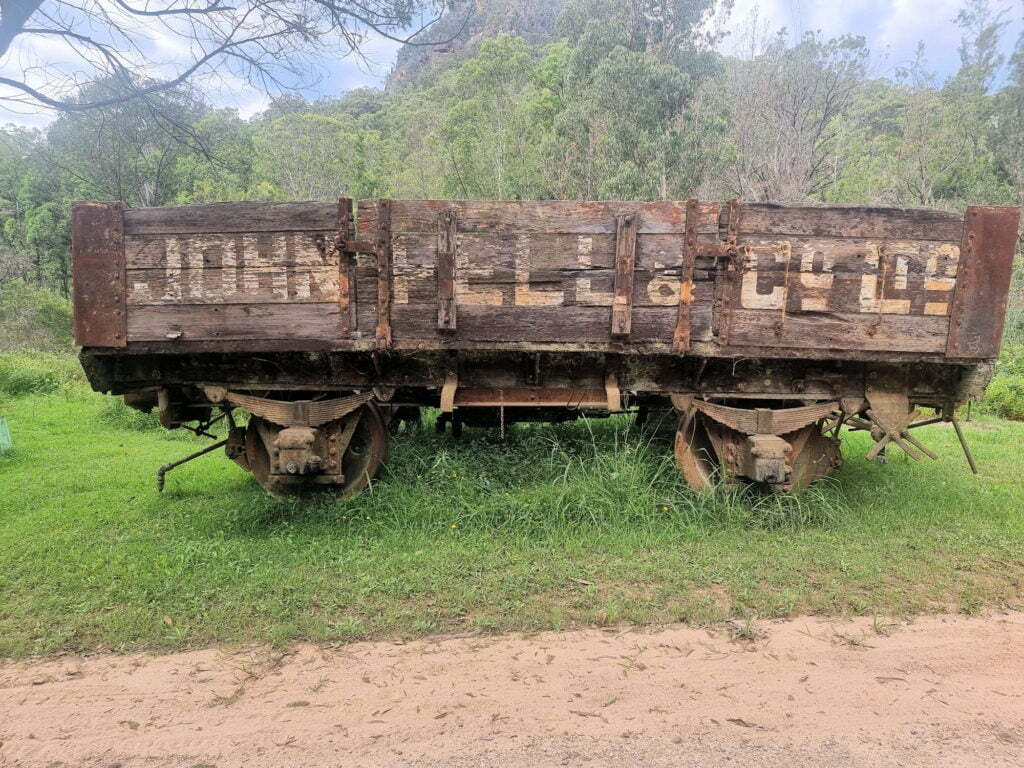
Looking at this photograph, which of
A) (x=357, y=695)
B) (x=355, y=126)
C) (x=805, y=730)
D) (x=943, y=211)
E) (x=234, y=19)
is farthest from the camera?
(x=355, y=126)

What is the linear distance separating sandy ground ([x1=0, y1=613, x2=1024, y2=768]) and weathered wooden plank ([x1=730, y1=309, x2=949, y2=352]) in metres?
1.96

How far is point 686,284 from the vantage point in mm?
4379

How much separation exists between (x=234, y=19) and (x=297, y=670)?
19.7 ft

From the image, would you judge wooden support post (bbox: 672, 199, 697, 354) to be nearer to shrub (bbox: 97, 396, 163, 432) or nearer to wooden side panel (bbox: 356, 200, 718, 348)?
wooden side panel (bbox: 356, 200, 718, 348)

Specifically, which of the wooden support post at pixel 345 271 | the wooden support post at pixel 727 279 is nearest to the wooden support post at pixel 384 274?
the wooden support post at pixel 345 271

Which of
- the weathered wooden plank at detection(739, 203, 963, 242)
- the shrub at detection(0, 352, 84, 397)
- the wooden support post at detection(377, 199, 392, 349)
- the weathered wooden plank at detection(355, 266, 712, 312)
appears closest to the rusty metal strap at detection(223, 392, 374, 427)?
the wooden support post at detection(377, 199, 392, 349)

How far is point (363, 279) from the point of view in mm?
4445

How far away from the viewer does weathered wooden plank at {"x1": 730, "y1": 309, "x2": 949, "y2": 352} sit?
4371 millimetres

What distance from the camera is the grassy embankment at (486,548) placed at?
347cm

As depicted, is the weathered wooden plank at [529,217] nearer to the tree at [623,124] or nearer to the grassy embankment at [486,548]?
the grassy embankment at [486,548]

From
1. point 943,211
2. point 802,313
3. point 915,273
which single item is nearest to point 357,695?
point 802,313

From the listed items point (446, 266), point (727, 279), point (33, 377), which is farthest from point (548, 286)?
point (33, 377)

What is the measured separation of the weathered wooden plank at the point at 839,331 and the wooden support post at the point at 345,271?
2.83 metres

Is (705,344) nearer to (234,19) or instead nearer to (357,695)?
(357,695)
